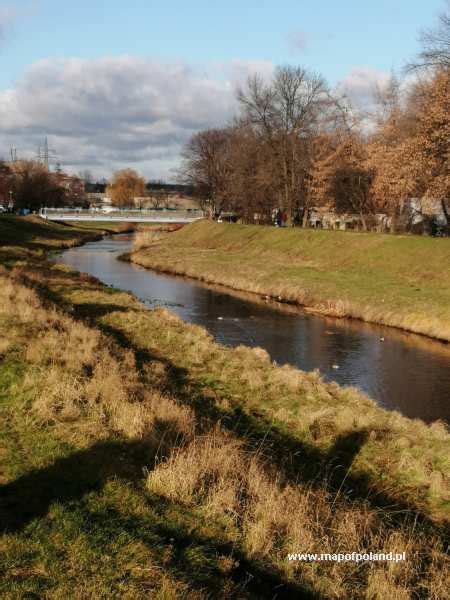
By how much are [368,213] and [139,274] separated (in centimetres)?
2416

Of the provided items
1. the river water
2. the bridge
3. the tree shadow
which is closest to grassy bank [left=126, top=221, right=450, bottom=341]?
the river water

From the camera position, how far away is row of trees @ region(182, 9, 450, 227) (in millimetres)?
34750

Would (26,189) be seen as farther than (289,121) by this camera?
Yes

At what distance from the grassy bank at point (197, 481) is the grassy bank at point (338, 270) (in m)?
14.7

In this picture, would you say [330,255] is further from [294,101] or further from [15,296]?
[15,296]

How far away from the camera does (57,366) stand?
39.3 feet

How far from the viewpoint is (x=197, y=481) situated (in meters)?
7.66

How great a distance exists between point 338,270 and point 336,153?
61.1 ft

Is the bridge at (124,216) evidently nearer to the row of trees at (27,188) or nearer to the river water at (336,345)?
the row of trees at (27,188)

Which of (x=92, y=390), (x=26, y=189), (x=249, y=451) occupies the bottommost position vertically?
(x=249, y=451)

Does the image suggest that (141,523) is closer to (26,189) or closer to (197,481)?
(197,481)

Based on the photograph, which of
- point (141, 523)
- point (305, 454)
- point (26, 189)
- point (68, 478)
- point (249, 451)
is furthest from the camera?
point (26, 189)

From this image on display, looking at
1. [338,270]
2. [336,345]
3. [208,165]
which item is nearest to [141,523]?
[336,345]

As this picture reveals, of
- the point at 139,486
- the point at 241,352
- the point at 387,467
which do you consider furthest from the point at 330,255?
the point at 139,486
